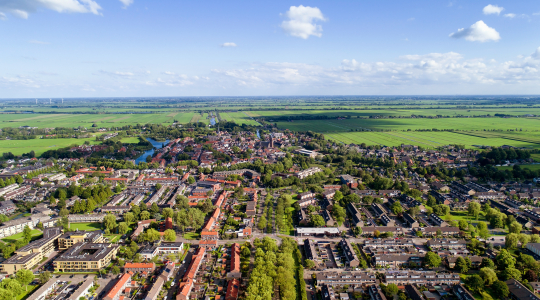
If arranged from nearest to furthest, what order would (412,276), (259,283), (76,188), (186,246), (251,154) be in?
(259,283), (412,276), (186,246), (76,188), (251,154)

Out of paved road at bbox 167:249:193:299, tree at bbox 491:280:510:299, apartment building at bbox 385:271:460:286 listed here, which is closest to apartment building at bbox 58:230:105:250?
paved road at bbox 167:249:193:299

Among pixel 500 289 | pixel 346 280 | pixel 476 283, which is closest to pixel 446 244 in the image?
pixel 476 283

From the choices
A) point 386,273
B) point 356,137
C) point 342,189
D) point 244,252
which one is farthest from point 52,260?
point 356,137

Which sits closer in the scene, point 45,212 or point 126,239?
point 126,239

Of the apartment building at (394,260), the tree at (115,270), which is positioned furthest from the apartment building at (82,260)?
the apartment building at (394,260)

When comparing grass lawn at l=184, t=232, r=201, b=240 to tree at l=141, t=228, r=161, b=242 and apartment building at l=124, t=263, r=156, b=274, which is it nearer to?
tree at l=141, t=228, r=161, b=242

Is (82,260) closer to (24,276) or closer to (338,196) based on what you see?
(24,276)

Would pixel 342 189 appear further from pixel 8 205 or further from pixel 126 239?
pixel 8 205
